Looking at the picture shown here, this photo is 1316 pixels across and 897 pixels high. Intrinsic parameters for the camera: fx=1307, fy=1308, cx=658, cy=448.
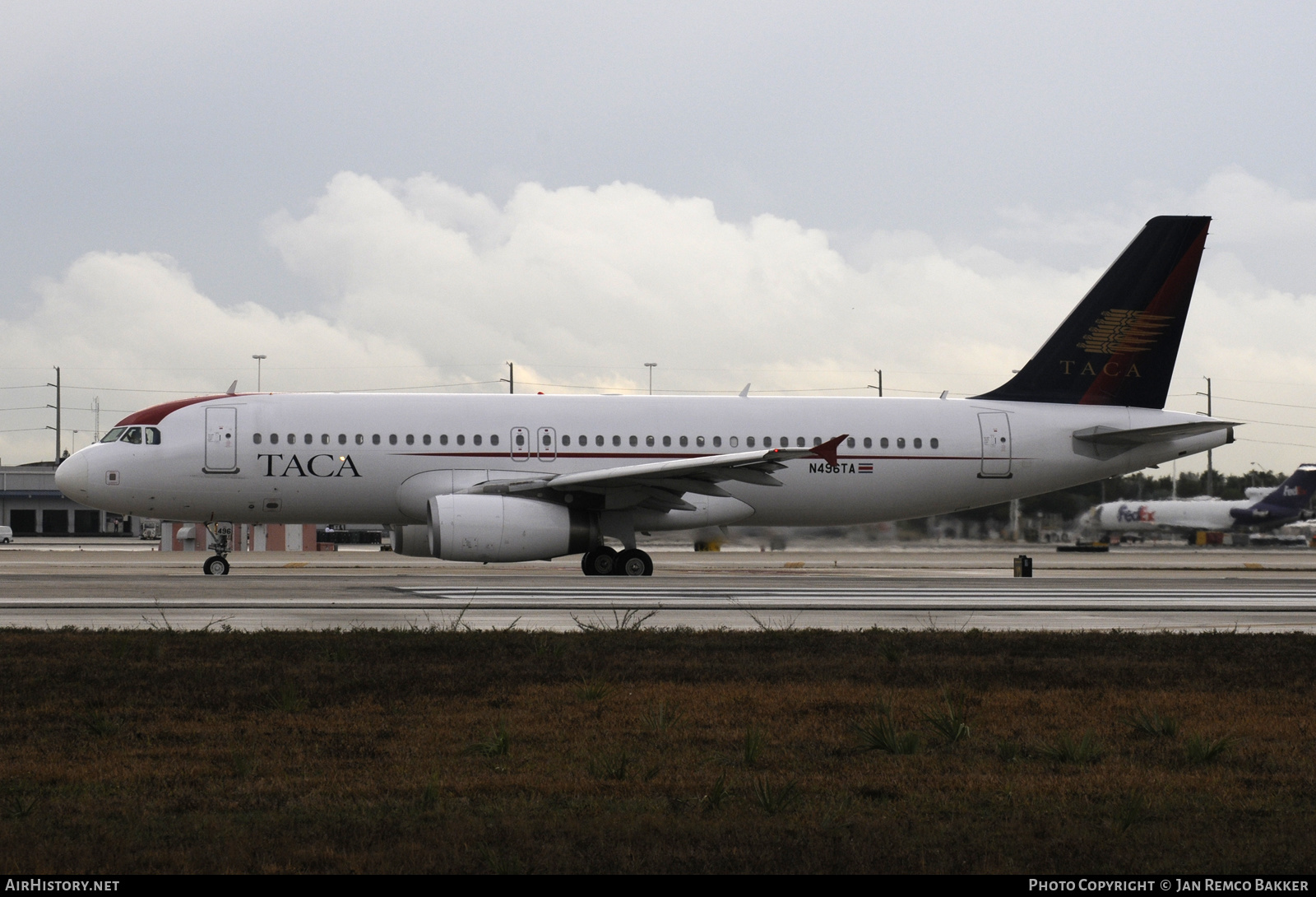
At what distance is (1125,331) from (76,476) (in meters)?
23.5

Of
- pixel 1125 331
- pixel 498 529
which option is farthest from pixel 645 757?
pixel 1125 331

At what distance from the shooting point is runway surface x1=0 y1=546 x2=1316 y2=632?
16.5 meters

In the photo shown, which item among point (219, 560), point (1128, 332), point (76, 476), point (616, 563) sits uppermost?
point (1128, 332)

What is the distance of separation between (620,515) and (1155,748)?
19.7 metres

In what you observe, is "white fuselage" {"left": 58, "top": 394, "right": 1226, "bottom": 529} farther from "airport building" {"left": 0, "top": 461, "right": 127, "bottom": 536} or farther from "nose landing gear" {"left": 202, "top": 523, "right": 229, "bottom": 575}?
"airport building" {"left": 0, "top": 461, "right": 127, "bottom": 536}

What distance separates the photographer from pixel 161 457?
27094 millimetres

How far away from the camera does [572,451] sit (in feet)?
92.2

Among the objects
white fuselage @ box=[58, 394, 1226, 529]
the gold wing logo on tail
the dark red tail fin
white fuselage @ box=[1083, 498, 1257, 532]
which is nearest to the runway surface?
white fuselage @ box=[58, 394, 1226, 529]

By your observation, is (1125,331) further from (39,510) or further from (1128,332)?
(39,510)

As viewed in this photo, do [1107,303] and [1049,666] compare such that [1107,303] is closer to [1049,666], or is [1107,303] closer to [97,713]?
[1049,666]

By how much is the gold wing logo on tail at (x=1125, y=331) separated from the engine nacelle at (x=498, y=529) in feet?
43.7
